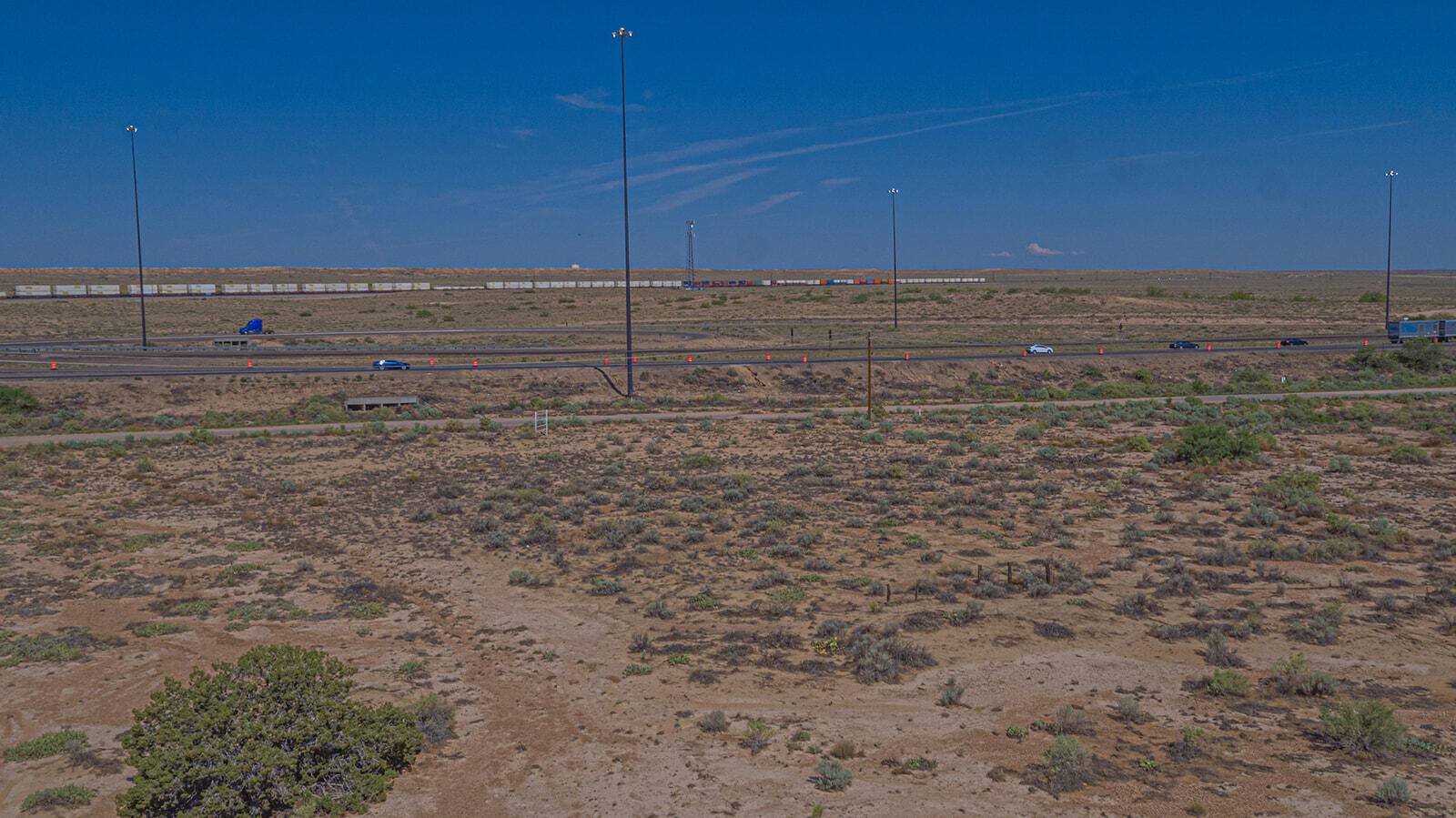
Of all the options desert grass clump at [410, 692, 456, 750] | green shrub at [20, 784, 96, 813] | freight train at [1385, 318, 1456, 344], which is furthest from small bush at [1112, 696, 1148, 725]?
freight train at [1385, 318, 1456, 344]

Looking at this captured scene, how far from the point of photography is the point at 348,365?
49.3 m

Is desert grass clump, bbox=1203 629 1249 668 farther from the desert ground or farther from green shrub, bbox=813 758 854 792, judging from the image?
green shrub, bbox=813 758 854 792

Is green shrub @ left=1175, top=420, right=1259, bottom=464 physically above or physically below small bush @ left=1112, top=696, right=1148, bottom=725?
above

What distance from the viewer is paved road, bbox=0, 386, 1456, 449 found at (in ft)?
103

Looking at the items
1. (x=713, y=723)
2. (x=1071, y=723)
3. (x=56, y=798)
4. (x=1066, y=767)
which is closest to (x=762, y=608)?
(x=713, y=723)

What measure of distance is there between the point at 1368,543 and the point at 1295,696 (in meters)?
8.20

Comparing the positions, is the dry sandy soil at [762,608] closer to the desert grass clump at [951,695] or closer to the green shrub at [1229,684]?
the green shrub at [1229,684]

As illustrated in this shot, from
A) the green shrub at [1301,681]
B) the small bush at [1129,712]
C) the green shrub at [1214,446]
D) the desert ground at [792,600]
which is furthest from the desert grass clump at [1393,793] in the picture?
the green shrub at [1214,446]

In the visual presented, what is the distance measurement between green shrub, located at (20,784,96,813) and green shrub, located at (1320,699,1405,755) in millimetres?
12797

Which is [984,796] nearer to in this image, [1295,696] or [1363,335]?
[1295,696]

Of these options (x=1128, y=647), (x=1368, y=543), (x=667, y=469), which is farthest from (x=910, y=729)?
(x=667, y=469)

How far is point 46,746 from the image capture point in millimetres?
9805

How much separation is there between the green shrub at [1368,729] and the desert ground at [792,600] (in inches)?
1.5

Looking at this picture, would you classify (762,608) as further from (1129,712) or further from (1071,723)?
(1129,712)
